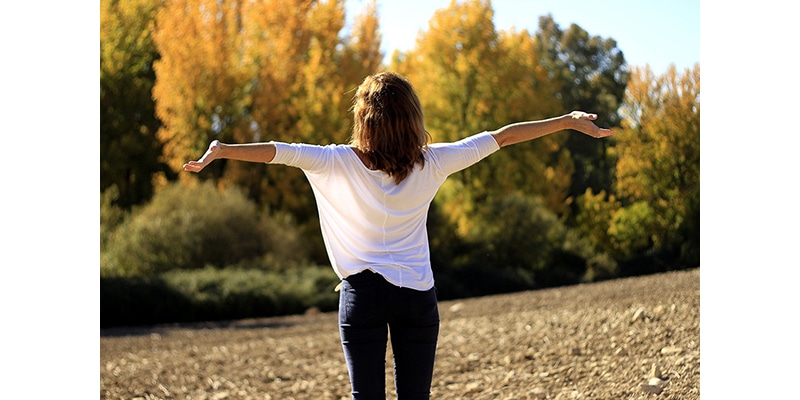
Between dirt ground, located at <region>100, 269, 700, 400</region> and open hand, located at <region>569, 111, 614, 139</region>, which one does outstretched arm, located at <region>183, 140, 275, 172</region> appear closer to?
open hand, located at <region>569, 111, 614, 139</region>

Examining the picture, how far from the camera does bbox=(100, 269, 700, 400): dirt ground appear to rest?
466 cm

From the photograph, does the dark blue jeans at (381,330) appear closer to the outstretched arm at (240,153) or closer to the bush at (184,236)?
the outstretched arm at (240,153)

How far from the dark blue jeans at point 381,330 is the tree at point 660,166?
5527mm

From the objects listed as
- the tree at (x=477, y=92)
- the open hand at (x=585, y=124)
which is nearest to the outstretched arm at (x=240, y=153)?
the open hand at (x=585, y=124)

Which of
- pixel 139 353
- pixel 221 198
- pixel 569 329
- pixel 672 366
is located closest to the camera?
pixel 672 366

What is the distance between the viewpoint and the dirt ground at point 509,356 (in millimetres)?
4656

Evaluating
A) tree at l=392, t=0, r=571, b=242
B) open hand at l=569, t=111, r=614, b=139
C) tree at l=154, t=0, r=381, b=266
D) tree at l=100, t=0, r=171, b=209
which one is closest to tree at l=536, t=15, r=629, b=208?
tree at l=392, t=0, r=571, b=242

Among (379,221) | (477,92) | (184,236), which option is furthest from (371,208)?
(184,236)
